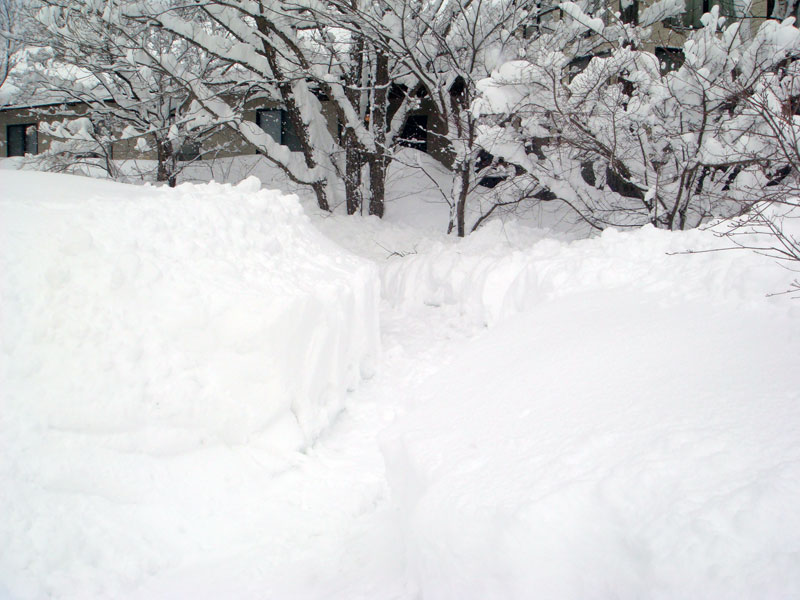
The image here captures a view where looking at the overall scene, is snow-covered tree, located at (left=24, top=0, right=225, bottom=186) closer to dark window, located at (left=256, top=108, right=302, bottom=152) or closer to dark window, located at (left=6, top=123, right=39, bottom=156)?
dark window, located at (left=256, top=108, right=302, bottom=152)

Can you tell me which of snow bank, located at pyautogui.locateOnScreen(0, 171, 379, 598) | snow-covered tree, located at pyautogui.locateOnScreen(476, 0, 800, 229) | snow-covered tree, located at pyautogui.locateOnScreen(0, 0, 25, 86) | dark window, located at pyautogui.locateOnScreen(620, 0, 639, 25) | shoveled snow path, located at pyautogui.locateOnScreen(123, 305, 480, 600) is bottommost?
shoveled snow path, located at pyautogui.locateOnScreen(123, 305, 480, 600)

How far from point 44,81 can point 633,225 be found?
14.7 metres

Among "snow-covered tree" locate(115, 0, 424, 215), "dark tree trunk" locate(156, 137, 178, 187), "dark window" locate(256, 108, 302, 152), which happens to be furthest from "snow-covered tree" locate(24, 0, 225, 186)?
"dark window" locate(256, 108, 302, 152)

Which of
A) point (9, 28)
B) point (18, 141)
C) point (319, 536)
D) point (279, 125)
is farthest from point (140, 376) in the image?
point (18, 141)

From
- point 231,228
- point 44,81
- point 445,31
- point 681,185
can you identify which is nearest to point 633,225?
point 681,185

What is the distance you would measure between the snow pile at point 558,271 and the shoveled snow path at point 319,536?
2678mm

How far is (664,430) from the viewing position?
291cm

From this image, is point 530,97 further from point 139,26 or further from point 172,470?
point 139,26

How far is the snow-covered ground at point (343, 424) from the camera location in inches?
99.0

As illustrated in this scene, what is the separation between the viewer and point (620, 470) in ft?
8.87

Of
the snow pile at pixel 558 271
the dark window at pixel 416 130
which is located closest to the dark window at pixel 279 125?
the dark window at pixel 416 130

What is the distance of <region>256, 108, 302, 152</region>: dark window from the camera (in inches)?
724

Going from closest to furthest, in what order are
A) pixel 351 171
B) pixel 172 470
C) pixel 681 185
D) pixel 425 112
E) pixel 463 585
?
pixel 463 585
pixel 172 470
pixel 681 185
pixel 351 171
pixel 425 112

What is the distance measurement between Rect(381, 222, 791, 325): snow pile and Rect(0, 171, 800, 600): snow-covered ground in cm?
5
